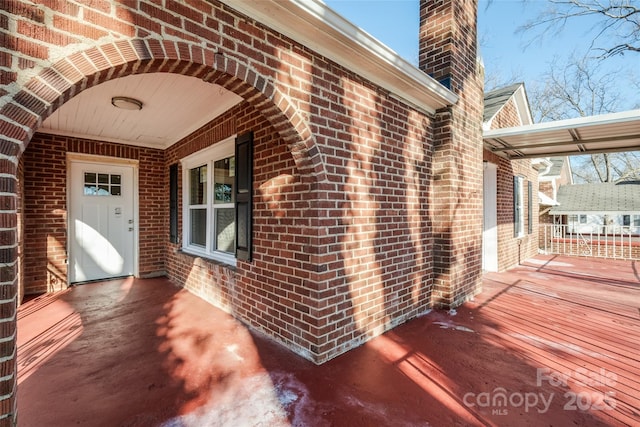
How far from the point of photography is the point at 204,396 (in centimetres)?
212

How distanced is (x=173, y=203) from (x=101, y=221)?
129cm

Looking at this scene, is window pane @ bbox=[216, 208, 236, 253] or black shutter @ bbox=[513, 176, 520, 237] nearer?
window pane @ bbox=[216, 208, 236, 253]

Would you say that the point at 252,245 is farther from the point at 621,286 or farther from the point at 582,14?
the point at 582,14

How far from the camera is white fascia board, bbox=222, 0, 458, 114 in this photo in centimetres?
212

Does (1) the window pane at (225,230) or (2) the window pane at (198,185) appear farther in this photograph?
(2) the window pane at (198,185)

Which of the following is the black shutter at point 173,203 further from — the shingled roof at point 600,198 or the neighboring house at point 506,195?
the shingled roof at point 600,198

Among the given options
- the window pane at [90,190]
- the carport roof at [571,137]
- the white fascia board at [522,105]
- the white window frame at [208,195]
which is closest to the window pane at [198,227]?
the white window frame at [208,195]

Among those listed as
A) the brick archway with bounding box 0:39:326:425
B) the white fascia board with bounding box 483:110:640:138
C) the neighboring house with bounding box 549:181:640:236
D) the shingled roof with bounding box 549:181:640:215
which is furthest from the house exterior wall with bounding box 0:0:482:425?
the shingled roof with bounding box 549:181:640:215

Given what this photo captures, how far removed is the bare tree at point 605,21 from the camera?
849cm

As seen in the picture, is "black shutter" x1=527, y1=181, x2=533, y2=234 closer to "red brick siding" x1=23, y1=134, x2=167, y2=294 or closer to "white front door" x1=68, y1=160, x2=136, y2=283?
"white front door" x1=68, y1=160, x2=136, y2=283

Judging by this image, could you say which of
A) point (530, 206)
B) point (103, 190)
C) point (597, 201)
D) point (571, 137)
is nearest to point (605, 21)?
→ point (530, 206)

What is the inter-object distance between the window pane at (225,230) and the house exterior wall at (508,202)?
15.8 ft

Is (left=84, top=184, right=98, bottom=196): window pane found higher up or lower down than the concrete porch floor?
higher up

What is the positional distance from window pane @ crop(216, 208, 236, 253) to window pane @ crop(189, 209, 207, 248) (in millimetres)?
452
